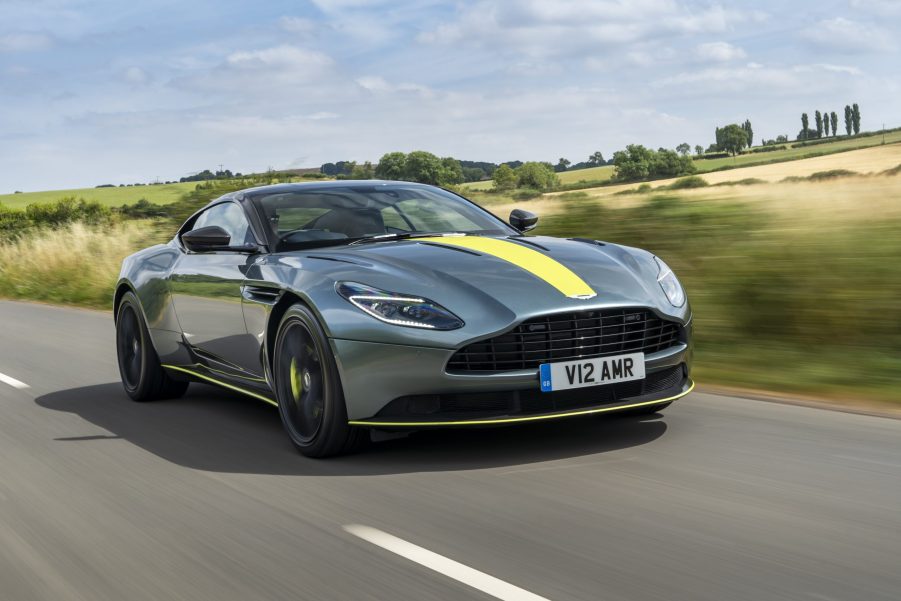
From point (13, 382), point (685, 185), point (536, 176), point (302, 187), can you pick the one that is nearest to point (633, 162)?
point (536, 176)

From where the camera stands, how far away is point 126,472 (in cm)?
523

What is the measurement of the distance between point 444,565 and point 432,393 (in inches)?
50.3

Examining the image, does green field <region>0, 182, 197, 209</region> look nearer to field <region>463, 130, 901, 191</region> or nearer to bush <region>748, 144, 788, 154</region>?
field <region>463, 130, 901, 191</region>

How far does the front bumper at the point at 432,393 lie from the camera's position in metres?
4.74

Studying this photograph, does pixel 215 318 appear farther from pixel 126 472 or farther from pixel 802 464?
pixel 802 464

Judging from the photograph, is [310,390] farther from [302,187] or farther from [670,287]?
[670,287]

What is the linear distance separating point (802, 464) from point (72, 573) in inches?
113

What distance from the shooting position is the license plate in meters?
4.77

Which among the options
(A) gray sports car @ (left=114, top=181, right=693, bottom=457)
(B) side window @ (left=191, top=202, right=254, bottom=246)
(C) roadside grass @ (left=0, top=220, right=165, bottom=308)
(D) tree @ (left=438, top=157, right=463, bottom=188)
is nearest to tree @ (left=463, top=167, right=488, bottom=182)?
(D) tree @ (left=438, top=157, right=463, bottom=188)

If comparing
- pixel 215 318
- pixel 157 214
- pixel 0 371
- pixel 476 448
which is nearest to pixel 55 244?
pixel 157 214

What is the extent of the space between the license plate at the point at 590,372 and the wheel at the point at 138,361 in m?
3.34

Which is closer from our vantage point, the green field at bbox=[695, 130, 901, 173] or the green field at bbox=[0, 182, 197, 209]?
the green field at bbox=[695, 130, 901, 173]

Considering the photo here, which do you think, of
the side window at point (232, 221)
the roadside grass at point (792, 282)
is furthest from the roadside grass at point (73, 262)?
the side window at point (232, 221)

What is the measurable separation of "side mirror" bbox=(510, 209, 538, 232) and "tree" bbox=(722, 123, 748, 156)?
35943mm
